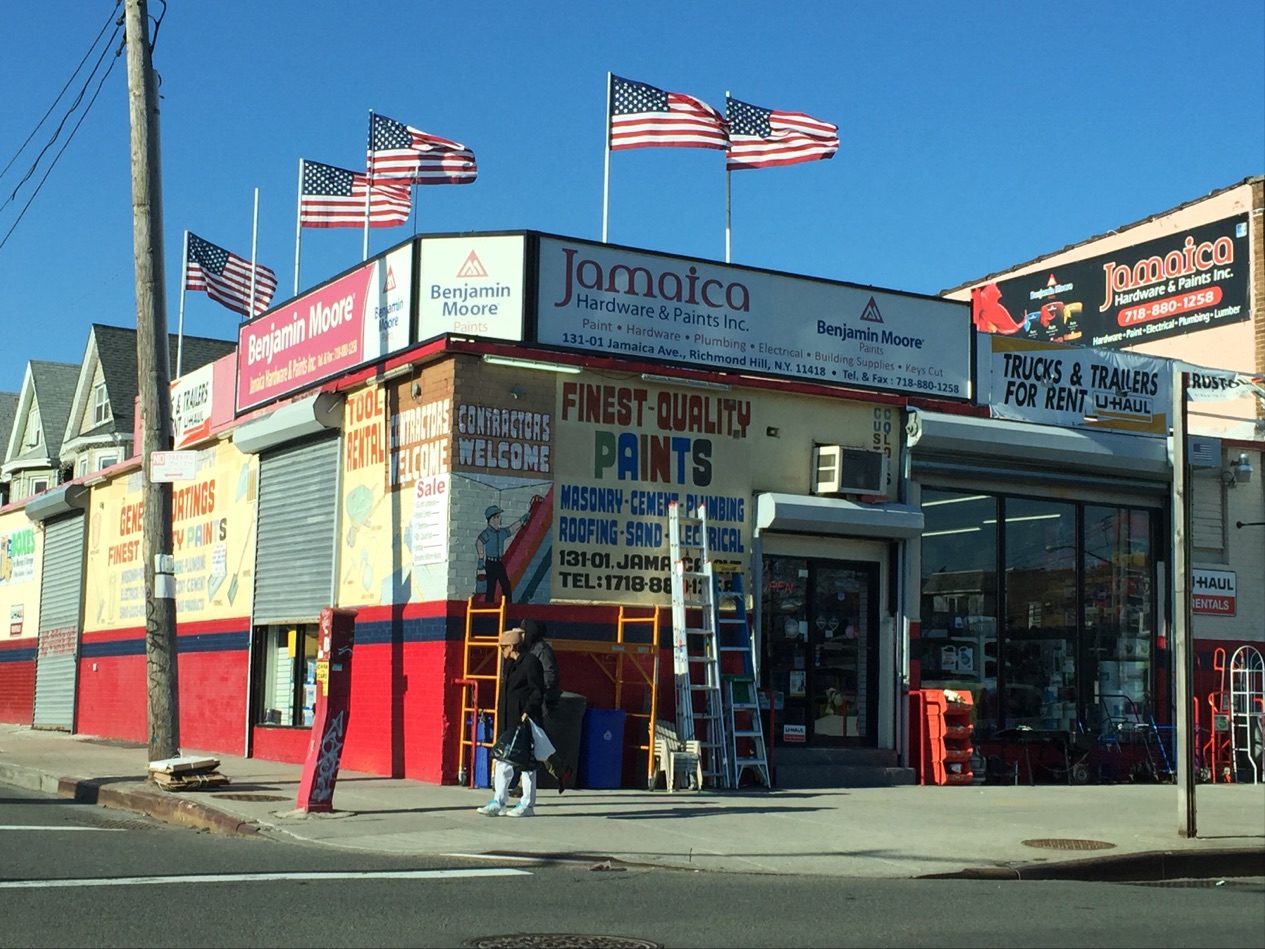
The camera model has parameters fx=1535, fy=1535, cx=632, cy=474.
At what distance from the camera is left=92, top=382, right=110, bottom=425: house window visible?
42.5 metres

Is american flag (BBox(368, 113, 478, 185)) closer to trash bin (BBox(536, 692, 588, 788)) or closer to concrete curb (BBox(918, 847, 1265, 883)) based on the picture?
trash bin (BBox(536, 692, 588, 788))

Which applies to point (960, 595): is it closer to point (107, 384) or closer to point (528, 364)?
point (528, 364)

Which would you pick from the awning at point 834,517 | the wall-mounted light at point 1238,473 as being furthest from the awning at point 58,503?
the wall-mounted light at point 1238,473

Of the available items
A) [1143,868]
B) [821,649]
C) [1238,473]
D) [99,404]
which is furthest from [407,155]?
[99,404]

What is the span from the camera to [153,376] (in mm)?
16391

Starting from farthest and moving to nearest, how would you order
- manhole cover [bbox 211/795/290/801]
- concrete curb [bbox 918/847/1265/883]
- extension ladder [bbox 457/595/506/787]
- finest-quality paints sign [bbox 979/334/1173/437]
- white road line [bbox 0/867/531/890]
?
finest-quality paints sign [bbox 979/334/1173/437], extension ladder [bbox 457/595/506/787], manhole cover [bbox 211/795/290/801], concrete curb [bbox 918/847/1265/883], white road line [bbox 0/867/531/890]

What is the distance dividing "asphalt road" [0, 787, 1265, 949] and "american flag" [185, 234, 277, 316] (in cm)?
1736

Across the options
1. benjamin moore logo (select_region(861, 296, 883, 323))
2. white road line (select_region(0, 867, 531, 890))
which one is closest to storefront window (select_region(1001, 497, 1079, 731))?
benjamin moore logo (select_region(861, 296, 883, 323))

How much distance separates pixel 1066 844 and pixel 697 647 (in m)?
5.73

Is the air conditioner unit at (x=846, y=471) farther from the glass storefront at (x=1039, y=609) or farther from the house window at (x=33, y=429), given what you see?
the house window at (x=33, y=429)

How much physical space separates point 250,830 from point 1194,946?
7.90m

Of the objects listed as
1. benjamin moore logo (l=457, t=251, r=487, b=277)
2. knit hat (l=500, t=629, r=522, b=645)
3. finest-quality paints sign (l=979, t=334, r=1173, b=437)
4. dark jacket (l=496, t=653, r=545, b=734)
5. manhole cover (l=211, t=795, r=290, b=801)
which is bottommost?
manhole cover (l=211, t=795, r=290, b=801)

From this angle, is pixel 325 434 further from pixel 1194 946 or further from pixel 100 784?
pixel 1194 946

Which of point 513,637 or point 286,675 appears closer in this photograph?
point 513,637
